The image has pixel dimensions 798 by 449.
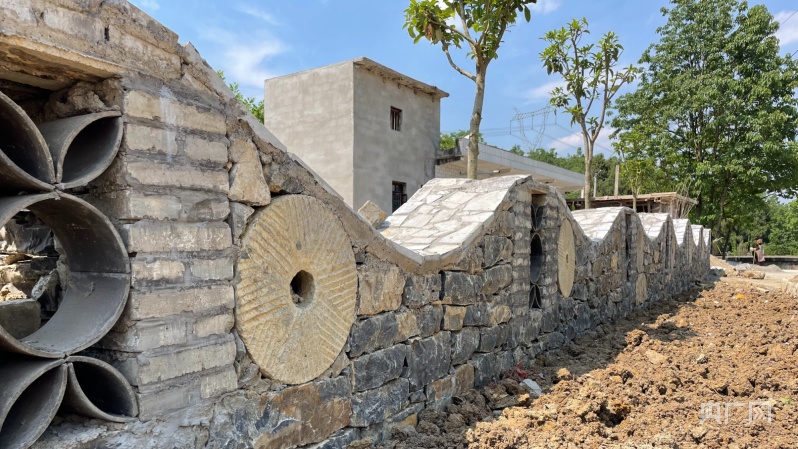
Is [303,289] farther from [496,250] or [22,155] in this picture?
[496,250]

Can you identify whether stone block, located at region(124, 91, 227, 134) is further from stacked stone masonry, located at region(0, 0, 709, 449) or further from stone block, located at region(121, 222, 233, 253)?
stone block, located at region(121, 222, 233, 253)

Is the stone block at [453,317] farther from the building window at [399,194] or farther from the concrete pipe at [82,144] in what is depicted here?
the building window at [399,194]

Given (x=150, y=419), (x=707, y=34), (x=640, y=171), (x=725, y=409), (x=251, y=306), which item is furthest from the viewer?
(x=707, y=34)

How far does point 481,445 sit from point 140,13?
259cm

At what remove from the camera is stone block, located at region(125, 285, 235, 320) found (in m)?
1.93

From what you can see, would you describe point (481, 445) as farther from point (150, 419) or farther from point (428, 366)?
point (150, 419)

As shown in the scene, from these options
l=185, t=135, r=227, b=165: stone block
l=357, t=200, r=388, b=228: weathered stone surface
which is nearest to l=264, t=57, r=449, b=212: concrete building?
l=357, t=200, r=388, b=228: weathered stone surface

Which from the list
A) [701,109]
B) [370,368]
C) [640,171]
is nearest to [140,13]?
[370,368]

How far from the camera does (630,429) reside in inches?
136

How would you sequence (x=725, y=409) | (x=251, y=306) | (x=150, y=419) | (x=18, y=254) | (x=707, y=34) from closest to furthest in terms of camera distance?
(x=150, y=419) → (x=251, y=306) → (x=18, y=254) → (x=725, y=409) → (x=707, y=34)

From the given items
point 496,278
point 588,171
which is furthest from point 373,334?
point 588,171

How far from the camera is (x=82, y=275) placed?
2.02 meters

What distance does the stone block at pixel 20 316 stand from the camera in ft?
7.10

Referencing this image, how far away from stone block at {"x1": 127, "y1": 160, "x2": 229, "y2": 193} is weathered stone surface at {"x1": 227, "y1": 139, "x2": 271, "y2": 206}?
0.16 ft
